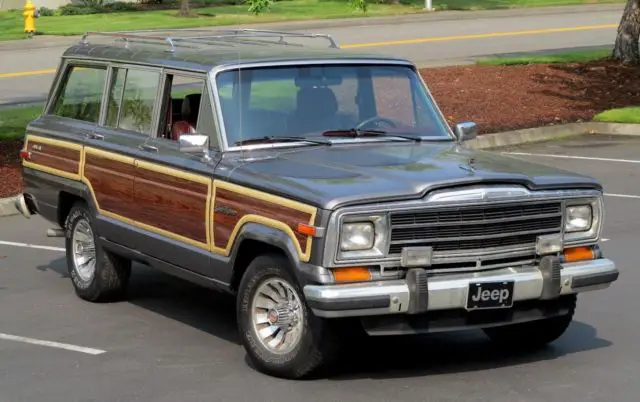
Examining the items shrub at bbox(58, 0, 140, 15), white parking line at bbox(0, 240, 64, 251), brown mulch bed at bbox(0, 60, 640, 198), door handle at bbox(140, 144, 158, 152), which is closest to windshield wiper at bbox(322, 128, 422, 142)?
door handle at bbox(140, 144, 158, 152)

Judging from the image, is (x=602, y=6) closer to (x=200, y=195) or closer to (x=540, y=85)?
(x=540, y=85)

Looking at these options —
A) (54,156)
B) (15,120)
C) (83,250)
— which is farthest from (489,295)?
(15,120)

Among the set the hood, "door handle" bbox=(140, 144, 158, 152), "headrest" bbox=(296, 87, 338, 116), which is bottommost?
"door handle" bbox=(140, 144, 158, 152)

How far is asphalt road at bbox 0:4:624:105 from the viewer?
90.4 ft

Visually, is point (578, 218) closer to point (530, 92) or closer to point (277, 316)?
point (277, 316)

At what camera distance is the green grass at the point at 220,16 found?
3691 cm

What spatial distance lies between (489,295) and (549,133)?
1291cm

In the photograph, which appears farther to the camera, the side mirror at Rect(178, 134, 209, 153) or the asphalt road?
the asphalt road

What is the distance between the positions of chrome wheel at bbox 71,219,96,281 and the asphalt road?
13428mm

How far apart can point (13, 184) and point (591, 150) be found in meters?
8.14

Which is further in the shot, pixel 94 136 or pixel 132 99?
pixel 94 136

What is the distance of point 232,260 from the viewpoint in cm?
806

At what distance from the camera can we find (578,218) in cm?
809

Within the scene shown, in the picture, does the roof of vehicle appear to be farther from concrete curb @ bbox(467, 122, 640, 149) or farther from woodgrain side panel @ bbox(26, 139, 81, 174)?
concrete curb @ bbox(467, 122, 640, 149)
